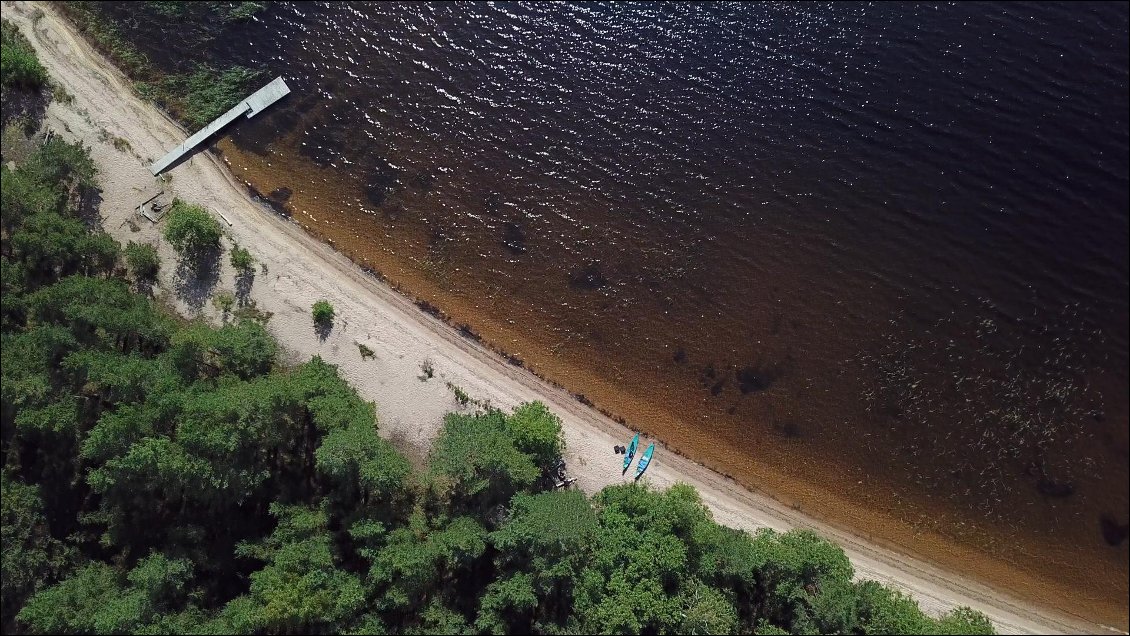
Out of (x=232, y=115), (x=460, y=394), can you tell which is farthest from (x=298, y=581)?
(x=232, y=115)

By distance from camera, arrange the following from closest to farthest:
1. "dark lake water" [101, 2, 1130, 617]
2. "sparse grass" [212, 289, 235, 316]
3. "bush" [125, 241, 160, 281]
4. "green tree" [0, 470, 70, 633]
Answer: "green tree" [0, 470, 70, 633]
"bush" [125, 241, 160, 281]
"sparse grass" [212, 289, 235, 316]
"dark lake water" [101, 2, 1130, 617]

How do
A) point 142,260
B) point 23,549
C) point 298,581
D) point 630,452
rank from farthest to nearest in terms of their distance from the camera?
point 630,452
point 142,260
point 298,581
point 23,549

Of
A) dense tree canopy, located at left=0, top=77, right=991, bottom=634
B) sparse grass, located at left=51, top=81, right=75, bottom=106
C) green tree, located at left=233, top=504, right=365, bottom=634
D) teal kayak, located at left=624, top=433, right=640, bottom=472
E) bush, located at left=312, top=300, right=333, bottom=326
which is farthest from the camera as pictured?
sparse grass, located at left=51, top=81, right=75, bottom=106

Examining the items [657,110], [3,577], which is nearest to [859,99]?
[657,110]

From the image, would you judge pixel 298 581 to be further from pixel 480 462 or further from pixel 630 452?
pixel 630 452

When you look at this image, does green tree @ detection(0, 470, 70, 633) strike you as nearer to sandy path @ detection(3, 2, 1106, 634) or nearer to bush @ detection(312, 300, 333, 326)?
sandy path @ detection(3, 2, 1106, 634)

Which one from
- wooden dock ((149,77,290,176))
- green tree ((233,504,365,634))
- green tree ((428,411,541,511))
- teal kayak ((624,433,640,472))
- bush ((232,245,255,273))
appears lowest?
→ green tree ((233,504,365,634))

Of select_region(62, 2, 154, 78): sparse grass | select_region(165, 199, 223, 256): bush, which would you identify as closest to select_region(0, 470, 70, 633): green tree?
select_region(165, 199, 223, 256): bush

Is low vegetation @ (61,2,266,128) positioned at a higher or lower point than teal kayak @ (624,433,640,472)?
higher

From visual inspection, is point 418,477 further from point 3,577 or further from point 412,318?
point 3,577
